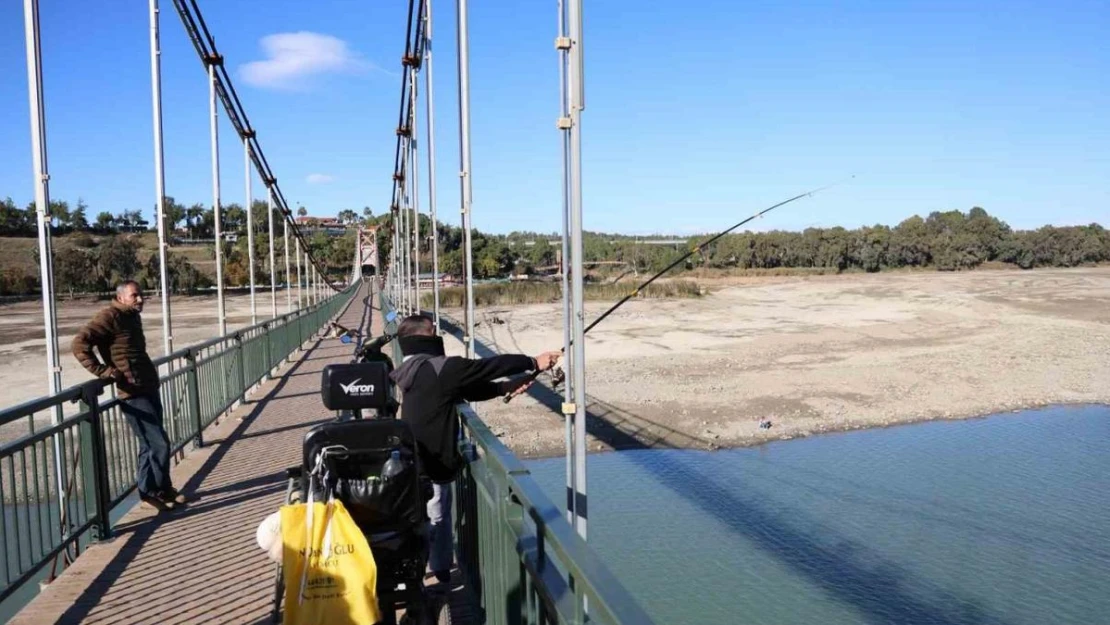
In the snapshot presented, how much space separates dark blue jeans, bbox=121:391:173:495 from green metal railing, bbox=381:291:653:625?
2605 millimetres

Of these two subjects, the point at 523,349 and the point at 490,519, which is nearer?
the point at 490,519

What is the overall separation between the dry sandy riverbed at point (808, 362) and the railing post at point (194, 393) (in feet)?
30.4

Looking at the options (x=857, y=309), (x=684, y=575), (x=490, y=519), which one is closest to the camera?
(x=490, y=519)

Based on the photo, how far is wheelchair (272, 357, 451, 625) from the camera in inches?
127

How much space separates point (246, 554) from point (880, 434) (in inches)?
701

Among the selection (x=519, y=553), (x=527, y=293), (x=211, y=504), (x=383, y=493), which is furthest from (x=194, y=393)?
(x=527, y=293)

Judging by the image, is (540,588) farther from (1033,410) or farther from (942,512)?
(1033,410)

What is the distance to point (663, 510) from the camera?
14.0 metres

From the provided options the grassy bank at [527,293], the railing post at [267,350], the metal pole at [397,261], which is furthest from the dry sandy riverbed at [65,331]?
the grassy bank at [527,293]

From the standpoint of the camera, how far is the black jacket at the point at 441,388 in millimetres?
3795

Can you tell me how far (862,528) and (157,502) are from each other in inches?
451

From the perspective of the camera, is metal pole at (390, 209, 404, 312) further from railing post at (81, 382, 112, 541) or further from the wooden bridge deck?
railing post at (81, 382, 112, 541)

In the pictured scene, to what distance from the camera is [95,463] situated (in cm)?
515

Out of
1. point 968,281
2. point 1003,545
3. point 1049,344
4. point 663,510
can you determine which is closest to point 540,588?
point 663,510
